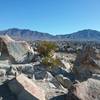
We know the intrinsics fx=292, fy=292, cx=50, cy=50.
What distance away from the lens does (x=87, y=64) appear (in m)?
15.2

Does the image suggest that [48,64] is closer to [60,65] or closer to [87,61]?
[60,65]

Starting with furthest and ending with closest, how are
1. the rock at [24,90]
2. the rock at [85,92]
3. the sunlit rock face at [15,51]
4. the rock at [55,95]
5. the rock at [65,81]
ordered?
the sunlit rock face at [15,51]
the rock at [65,81]
the rock at [55,95]
the rock at [24,90]
the rock at [85,92]

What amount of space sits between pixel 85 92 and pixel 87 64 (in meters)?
6.24

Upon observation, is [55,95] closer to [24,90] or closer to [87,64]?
[24,90]

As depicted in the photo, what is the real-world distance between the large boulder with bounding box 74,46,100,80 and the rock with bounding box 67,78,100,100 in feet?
16.8

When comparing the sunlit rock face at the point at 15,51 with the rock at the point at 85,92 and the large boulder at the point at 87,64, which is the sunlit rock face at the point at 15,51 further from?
the rock at the point at 85,92

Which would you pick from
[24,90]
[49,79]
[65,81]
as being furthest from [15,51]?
[24,90]

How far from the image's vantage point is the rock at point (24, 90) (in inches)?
360

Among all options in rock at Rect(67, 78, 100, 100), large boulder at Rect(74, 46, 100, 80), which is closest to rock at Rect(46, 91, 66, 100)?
rock at Rect(67, 78, 100, 100)

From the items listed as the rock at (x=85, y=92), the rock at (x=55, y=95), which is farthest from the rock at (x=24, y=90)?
the rock at (x=85, y=92)

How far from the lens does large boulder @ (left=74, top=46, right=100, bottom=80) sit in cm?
1477

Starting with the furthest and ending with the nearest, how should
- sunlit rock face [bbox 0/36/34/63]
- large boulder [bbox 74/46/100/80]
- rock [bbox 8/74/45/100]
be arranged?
sunlit rock face [bbox 0/36/34/63], large boulder [bbox 74/46/100/80], rock [bbox 8/74/45/100]

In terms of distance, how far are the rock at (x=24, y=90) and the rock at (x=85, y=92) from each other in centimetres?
103

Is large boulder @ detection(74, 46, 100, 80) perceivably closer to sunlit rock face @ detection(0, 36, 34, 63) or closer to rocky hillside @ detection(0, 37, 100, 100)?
rocky hillside @ detection(0, 37, 100, 100)
